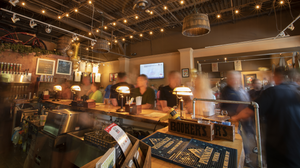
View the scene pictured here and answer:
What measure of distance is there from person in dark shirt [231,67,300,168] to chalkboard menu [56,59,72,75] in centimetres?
699

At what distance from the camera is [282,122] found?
147 centimetres

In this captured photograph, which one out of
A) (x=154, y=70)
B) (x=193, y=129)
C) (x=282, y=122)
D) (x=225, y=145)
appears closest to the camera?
(x=225, y=145)

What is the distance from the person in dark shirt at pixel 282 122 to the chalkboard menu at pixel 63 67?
22.9 feet

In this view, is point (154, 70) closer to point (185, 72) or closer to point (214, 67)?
point (185, 72)

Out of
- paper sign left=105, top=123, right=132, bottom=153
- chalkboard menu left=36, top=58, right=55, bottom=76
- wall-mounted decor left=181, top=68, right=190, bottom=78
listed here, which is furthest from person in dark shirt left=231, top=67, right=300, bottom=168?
chalkboard menu left=36, top=58, right=55, bottom=76

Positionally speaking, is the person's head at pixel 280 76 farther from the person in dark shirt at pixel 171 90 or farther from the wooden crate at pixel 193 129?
the person in dark shirt at pixel 171 90

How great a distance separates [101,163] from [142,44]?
7.99 meters

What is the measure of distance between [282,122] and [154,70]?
601cm

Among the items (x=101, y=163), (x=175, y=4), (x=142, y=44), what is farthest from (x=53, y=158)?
(x=142, y=44)

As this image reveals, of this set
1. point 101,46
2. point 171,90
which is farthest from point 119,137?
point 101,46

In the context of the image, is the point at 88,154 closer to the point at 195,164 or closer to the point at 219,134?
the point at 195,164

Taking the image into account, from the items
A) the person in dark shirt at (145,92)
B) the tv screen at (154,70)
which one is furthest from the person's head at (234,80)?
the tv screen at (154,70)

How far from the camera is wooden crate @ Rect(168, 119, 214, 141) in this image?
1.14 meters

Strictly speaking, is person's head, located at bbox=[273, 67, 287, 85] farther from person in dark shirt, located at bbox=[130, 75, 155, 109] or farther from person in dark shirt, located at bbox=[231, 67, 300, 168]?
person in dark shirt, located at bbox=[130, 75, 155, 109]
